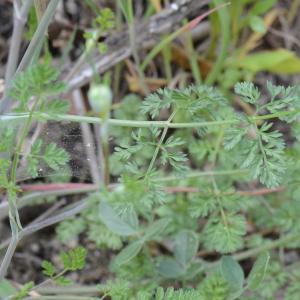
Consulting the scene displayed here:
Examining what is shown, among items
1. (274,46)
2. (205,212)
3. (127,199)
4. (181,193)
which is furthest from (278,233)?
(127,199)

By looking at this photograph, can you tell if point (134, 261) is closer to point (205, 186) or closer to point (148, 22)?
point (205, 186)

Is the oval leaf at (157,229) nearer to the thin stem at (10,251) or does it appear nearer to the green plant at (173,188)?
→ the green plant at (173,188)

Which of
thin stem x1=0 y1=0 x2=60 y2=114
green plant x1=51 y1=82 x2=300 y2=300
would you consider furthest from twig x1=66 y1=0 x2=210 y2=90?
thin stem x1=0 y1=0 x2=60 y2=114

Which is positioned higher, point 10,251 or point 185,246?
point 10,251

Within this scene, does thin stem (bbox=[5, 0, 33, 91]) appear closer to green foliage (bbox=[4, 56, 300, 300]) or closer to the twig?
green foliage (bbox=[4, 56, 300, 300])

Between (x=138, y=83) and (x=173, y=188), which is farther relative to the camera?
(x=138, y=83)

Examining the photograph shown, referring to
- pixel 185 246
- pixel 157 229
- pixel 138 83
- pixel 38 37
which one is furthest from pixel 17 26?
pixel 138 83

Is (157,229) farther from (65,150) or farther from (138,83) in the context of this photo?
(138,83)

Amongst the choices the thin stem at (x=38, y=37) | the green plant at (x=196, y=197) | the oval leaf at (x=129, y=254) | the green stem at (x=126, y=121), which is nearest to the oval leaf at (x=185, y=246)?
the green plant at (x=196, y=197)
